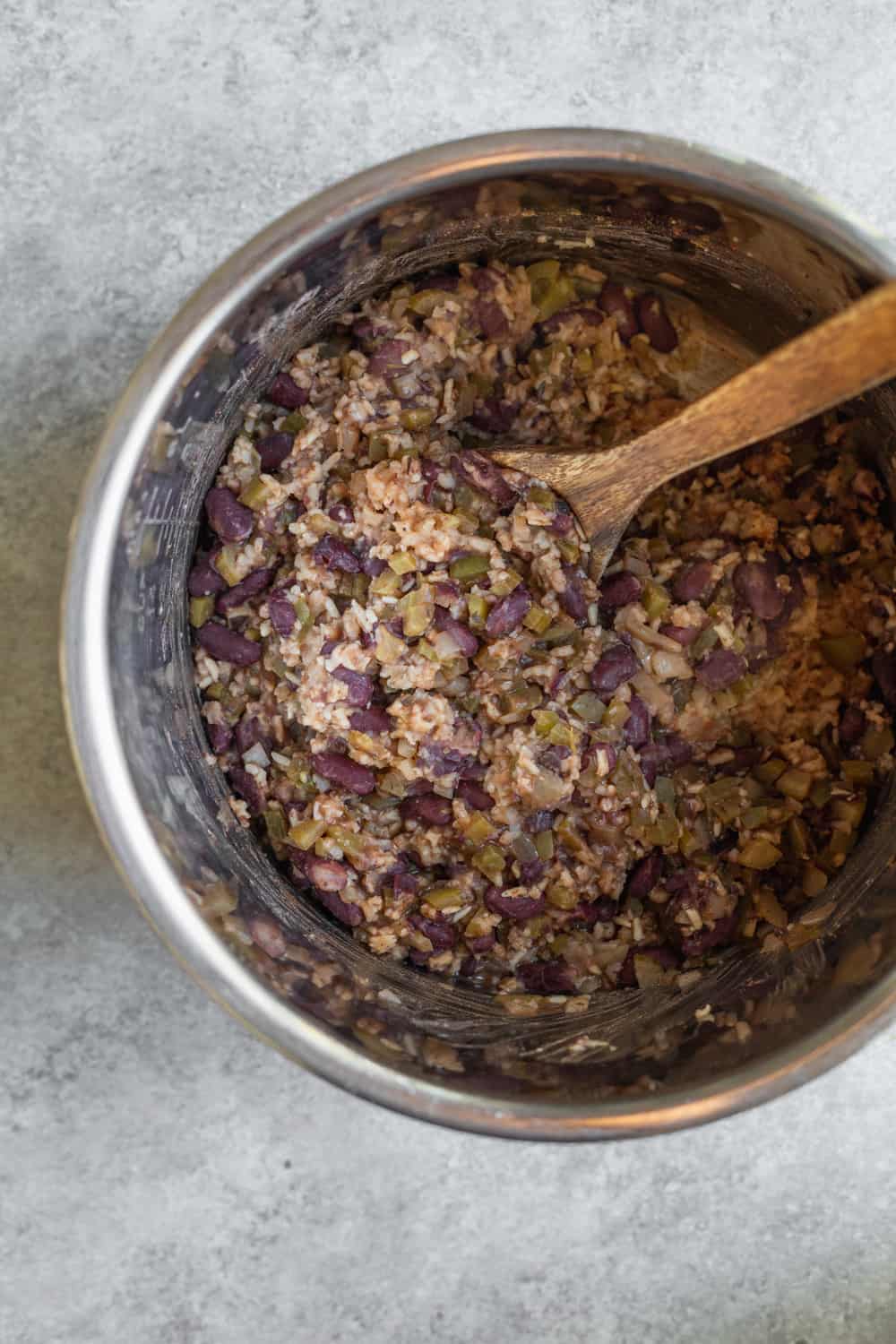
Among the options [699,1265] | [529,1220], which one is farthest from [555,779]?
[699,1265]

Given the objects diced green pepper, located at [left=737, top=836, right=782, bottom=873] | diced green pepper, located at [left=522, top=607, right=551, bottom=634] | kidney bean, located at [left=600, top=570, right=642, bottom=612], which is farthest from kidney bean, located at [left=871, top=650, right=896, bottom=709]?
diced green pepper, located at [left=522, top=607, right=551, bottom=634]

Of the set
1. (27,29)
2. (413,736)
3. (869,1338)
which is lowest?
(869,1338)

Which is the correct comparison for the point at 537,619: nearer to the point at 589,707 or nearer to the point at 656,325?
the point at 589,707

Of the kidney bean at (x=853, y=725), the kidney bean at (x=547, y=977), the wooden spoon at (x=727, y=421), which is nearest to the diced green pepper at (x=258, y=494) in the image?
the wooden spoon at (x=727, y=421)

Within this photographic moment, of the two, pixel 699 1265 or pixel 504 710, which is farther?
pixel 699 1265

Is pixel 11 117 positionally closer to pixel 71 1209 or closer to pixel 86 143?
pixel 86 143

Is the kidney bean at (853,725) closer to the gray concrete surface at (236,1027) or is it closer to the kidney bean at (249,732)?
the gray concrete surface at (236,1027)
